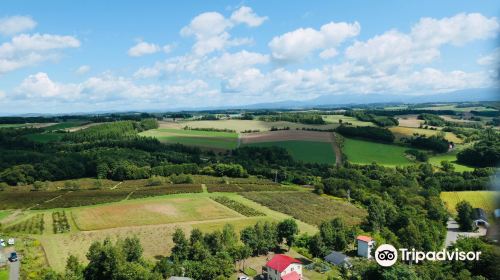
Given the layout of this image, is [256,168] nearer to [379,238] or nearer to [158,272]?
[379,238]

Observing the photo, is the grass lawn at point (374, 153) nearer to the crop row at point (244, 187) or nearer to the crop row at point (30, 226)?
the crop row at point (244, 187)

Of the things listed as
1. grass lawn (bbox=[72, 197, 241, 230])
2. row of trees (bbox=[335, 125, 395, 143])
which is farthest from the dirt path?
grass lawn (bbox=[72, 197, 241, 230])

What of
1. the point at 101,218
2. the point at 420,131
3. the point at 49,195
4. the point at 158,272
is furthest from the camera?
the point at 420,131

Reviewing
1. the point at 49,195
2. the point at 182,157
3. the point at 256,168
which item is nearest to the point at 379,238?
the point at 256,168

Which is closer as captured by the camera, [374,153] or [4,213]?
[4,213]

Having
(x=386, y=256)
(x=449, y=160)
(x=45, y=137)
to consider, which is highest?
(x=45, y=137)

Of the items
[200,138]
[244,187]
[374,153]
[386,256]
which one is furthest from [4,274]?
[200,138]

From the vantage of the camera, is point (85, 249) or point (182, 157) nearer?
point (85, 249)

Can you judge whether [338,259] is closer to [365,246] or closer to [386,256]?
[365,246]

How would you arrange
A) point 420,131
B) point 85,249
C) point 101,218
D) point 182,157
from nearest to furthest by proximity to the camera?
point 85,249, point 101,218, point 182,157, point 420,131
